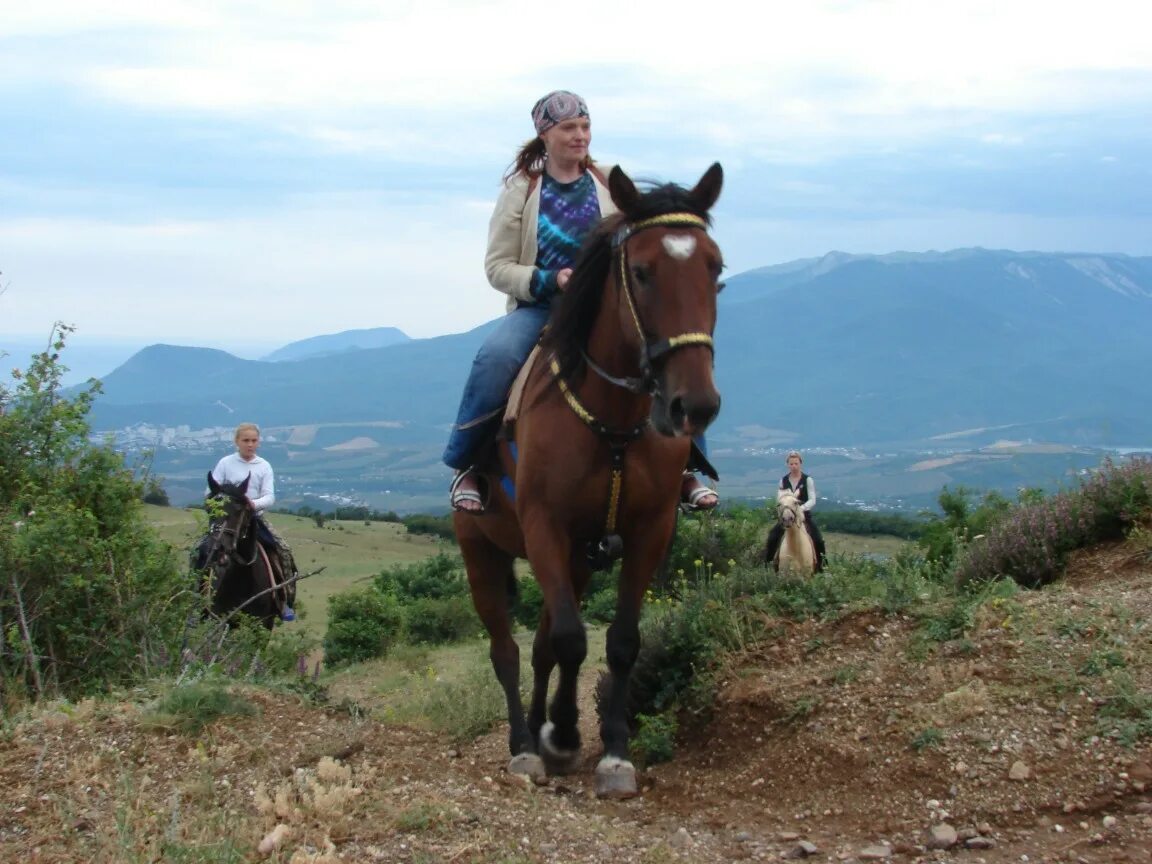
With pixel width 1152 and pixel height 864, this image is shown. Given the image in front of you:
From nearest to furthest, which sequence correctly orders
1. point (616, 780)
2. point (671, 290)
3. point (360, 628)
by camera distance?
point (671, 290), point (616, 780), point (360, 628)

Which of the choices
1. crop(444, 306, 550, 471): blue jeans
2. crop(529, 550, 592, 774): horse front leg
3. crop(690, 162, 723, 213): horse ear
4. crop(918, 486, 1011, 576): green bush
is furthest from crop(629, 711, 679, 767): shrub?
crop(918, 486, 1011, 576): green bush

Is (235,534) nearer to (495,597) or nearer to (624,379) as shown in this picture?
(495,597)

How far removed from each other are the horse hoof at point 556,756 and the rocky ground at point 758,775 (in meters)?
0.34

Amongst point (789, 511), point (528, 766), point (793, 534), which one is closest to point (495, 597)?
point (528, 766)

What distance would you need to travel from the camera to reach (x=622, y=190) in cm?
583

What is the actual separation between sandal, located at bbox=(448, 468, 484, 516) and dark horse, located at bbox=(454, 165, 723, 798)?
13 cm

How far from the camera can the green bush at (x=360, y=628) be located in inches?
753

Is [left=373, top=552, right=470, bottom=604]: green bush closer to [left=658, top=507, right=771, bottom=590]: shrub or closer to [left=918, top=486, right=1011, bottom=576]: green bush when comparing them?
[left=658, top=507, right=771, bottom=590]: shrub

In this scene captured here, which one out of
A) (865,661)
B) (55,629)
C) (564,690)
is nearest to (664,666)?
(564,690)

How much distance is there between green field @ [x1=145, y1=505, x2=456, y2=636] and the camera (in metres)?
31.6

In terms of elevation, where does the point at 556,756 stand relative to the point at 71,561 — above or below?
below

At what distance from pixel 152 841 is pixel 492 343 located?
11.2 feet

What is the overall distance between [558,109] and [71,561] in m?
4.45

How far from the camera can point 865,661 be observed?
685cm
